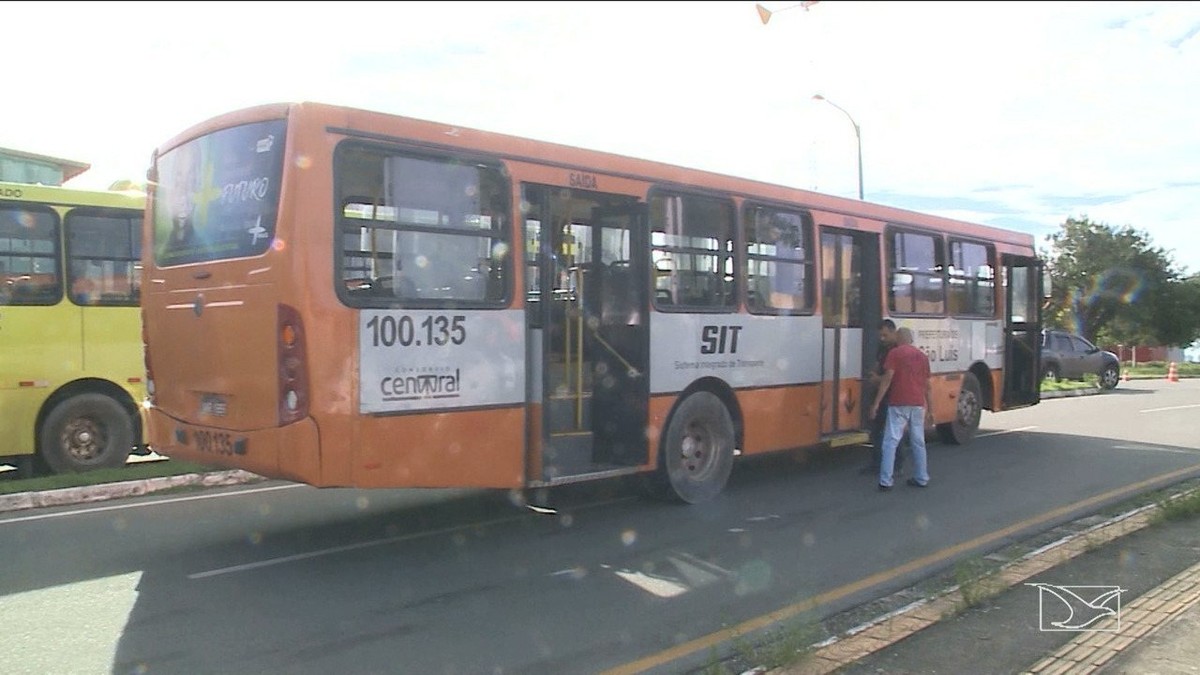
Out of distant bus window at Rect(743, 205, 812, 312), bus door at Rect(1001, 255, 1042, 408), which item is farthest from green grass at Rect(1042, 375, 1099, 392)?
distant bus window at Rect(743, 205, 812, 312)

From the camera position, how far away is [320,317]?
6160 mm

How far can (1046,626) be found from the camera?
5215 millimetres

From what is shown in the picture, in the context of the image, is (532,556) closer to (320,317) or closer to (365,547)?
(365,547)

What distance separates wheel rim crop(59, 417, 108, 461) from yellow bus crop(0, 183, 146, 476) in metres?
0.01

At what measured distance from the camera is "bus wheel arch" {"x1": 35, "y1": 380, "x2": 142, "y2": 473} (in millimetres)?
10383

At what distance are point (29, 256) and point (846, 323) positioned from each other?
926 cm

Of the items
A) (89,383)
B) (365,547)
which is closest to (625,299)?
(365,547)

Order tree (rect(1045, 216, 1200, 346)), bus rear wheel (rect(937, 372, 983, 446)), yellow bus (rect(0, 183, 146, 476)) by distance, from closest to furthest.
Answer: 1. yellow bus (rect(0, 183, 146, 476))
2. bus rear wheel (rect(937, 372, 983, 446))
3. tree (rect(1045, 216, 1200, 346))

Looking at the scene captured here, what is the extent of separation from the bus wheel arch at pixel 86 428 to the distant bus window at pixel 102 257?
1026 millimetres

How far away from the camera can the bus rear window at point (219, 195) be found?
6375 mm

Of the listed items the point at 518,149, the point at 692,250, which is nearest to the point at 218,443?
the point at 518,149

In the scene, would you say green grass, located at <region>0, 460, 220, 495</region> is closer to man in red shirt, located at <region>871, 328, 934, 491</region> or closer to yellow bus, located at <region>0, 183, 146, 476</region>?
yellow bus, located at <region>0, 183, 146, 476</region>

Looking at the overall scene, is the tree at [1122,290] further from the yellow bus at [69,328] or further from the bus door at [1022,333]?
the yellow bus at [69,328]

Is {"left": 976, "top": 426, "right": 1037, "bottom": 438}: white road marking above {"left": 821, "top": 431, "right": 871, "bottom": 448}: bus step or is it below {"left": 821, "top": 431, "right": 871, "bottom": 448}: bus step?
below
